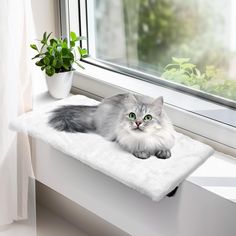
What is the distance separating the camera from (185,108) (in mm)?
1472

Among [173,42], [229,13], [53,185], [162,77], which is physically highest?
[229,13]

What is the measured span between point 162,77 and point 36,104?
439mm

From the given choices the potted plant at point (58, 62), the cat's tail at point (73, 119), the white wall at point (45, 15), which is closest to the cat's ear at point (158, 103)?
the cat's tail at point (73, 119)

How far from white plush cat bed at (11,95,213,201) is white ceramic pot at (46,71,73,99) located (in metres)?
0.15

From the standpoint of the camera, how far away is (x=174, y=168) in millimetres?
1257

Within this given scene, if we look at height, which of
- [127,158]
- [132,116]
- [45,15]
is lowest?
[127,158]

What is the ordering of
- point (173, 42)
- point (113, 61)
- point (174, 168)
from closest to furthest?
point (174, 168)
point (173, 42)
point (113, 61)

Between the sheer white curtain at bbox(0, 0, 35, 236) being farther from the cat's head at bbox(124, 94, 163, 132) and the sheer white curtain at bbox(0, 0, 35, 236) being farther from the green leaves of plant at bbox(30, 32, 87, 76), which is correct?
the cat's head at bbox(124, 94, 163, 132)

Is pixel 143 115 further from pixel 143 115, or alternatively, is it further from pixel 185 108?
pixel 185 108

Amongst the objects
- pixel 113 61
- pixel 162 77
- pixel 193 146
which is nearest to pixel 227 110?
pixel 193 146

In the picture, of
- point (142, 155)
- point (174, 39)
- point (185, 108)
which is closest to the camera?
point (142, 155)

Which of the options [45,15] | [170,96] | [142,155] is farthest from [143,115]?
[45,15]

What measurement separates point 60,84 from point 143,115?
0.43m

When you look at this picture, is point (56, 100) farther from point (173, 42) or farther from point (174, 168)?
point (174, 168)
